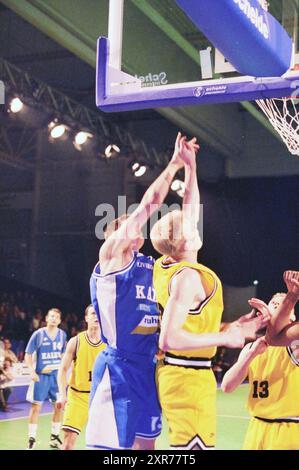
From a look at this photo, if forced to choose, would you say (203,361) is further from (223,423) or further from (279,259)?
(279,259)

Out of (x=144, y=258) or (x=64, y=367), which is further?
(x=64, y=367)

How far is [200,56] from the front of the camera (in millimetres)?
3439

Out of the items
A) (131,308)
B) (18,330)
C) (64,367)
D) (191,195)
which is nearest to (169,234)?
(191,195)

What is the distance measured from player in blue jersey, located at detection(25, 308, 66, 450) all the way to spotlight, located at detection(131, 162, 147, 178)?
1271mm

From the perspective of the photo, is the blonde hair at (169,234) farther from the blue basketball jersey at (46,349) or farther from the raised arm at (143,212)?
the blue basketball jersey at (46,349)

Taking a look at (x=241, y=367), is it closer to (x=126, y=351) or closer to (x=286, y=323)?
(x=286, y=323)

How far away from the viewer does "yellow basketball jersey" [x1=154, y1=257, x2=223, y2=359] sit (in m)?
3.72

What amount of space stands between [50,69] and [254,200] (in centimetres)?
242

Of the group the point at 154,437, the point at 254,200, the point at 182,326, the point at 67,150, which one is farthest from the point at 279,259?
the point at 67,150

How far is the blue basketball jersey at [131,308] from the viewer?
3842mm

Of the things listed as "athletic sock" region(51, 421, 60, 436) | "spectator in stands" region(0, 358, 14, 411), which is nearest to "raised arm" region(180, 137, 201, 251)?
"athletic sock" region(51, 421, 60, 436)

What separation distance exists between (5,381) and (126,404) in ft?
7.61
